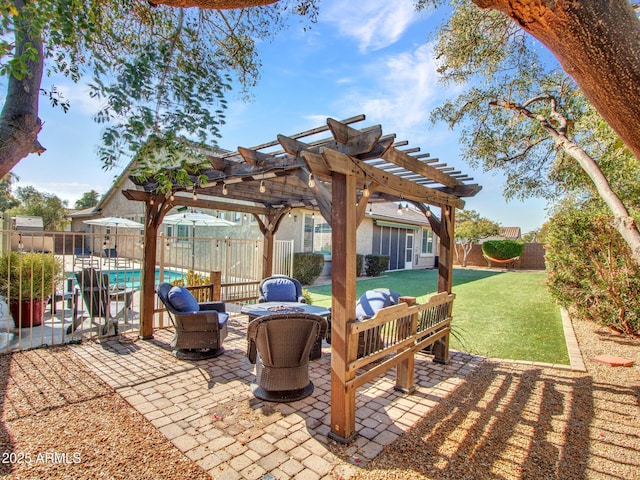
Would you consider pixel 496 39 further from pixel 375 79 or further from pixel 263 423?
pixel 263 423

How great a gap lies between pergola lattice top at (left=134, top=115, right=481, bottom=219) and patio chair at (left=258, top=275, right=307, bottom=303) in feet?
5.96

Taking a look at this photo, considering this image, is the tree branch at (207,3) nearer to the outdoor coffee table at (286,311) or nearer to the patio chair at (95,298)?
the outdoor coffee table at (286,311)

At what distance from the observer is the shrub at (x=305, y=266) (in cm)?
1247

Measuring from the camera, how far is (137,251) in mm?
17266

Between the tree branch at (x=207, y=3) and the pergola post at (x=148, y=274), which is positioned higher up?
the tree branch at (x=207, y=3)

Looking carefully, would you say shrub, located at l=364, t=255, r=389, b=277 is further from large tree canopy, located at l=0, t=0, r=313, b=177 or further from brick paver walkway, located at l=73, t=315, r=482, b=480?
large tree canopy, located at l=0, t=0, r=313, b=177

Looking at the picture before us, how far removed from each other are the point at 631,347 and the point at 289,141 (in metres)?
6.97

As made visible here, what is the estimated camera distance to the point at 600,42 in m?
1.33

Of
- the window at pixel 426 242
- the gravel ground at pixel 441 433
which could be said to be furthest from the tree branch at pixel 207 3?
the window at pixel 426 242

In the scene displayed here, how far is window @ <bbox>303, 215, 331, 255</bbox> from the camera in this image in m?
13.8

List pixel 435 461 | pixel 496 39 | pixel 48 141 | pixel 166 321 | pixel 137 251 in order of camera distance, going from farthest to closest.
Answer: pixel 137 251 < pixel 166 321 < pixel 496 39 < pixel 48 141 < pixel 435 461

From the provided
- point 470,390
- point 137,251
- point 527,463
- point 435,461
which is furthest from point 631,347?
point 137,251

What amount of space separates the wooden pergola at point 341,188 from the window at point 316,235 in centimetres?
725

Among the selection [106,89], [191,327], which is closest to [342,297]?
[106,89]
